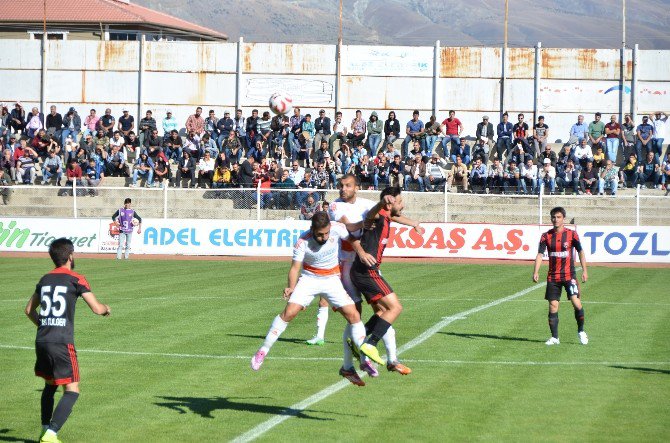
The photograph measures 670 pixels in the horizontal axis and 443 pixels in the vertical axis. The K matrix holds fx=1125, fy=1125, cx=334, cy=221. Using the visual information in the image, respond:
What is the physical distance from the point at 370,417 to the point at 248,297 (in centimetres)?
1234

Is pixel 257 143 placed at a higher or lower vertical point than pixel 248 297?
higher

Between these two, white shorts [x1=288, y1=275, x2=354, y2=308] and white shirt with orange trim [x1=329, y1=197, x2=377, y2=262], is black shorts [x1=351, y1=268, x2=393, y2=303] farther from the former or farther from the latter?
white shorts [x1=288, y1=275, x2=354, y2=308]

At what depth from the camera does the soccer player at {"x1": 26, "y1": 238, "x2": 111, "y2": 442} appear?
10062 mm

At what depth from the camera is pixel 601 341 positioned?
17391mm

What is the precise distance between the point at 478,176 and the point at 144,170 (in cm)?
1230

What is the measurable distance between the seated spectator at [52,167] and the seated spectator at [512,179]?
16.6 meters

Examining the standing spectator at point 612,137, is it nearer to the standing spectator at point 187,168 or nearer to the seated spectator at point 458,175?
the seated spectator at point 458,175

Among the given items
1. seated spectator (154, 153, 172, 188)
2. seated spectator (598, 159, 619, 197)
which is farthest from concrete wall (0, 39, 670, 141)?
seated spectator (598, 159, 619, 197)

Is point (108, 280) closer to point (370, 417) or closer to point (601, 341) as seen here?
point (601, 341)

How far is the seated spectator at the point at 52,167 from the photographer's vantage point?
4228cm

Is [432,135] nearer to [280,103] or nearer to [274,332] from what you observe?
[280,103]

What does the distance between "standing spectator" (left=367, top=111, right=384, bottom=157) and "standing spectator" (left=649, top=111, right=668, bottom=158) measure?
1037 centimetres

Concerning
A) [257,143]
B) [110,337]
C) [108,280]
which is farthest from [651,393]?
[257,143]

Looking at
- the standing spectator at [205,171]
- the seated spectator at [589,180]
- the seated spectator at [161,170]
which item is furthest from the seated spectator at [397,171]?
the seated spectator at [161,170]
